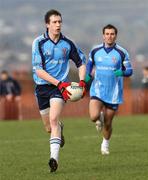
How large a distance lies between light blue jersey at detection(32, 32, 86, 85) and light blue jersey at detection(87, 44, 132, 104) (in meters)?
3.05

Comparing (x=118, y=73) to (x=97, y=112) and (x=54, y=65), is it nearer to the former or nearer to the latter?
(x=97, y=112)

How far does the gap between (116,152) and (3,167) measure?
3123 mm

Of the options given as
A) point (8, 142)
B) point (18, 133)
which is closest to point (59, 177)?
point (8, 142)

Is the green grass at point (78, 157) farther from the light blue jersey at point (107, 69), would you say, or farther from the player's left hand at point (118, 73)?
the player's left hand at point (118, 73)

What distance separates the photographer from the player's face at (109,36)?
1492cm

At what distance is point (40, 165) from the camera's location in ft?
41.4

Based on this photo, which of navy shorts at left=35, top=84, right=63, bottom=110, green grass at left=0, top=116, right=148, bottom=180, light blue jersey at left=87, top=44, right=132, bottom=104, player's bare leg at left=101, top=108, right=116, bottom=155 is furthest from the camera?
light blue jersey at left=87, top=44, right=132, bottom=104

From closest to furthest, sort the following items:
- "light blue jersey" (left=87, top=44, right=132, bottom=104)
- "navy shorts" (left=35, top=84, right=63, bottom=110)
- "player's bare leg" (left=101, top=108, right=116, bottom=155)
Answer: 1. "navy shorts" (left=35, top=84, right=63, bottom=110)
2. "player's bare leg" (left=101, top=108, right=116, bottom=155)
3. "light blue jersey" (left=87, top=44, right=132, bottom=104)

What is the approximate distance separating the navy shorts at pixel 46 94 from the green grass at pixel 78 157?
0.93 m

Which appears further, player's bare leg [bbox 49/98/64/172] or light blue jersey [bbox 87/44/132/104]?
light blue jersey [bbox 87/44/132/104]

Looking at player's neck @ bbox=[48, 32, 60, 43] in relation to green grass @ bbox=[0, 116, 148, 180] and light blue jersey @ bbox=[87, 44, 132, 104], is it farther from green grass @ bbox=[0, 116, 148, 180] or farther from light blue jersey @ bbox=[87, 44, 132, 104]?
light blue jersey @ bbox=[87, 44, 132, 104]

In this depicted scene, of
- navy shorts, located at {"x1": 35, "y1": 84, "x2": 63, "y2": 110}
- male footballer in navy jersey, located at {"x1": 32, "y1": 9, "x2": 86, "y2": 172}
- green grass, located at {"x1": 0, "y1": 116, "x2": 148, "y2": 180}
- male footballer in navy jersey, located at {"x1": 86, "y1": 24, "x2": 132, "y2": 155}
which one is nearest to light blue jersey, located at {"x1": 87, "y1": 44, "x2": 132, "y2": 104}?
male footballer in navy jersey, located at {"x1": 86, "y1": 24, "x2": 132, "y2": 155}

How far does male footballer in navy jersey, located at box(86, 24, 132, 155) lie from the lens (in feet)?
49.8

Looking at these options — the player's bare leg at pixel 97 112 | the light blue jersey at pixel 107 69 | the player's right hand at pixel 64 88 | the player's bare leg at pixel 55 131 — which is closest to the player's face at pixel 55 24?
the player's right hand at pixel 64 88
